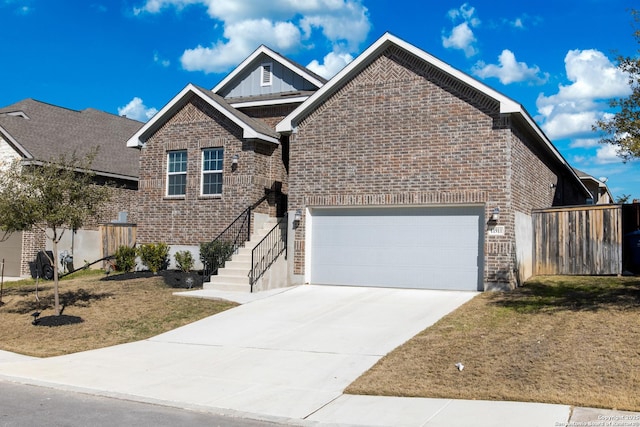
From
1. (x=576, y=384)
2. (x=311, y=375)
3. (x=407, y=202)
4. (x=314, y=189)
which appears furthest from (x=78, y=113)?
(x=576, y=384)

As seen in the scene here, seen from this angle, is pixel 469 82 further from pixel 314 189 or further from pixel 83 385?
pixel 83 385

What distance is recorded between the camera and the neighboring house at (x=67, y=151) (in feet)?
77.5

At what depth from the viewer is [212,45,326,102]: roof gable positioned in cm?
2245

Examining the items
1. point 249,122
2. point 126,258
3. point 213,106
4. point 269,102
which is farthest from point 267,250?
point 269,102

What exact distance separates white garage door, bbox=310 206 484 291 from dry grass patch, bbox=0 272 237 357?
3.83m

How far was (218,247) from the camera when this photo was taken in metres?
18.5

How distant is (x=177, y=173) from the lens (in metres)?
21.0

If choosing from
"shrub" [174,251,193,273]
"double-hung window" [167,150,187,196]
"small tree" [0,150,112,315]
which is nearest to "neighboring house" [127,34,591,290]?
"double-hung window" [167,150,187,196]

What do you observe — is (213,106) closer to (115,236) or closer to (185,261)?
A: (185,261)

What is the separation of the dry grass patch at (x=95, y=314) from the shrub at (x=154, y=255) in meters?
1.41

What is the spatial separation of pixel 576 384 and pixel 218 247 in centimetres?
1236

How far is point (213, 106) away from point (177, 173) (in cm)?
269

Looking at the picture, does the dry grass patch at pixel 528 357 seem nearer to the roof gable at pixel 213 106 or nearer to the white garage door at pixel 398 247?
the white garage door at pixel 398 247

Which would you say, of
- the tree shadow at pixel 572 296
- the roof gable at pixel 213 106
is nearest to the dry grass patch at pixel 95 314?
the roof gable at pixel 213 106
